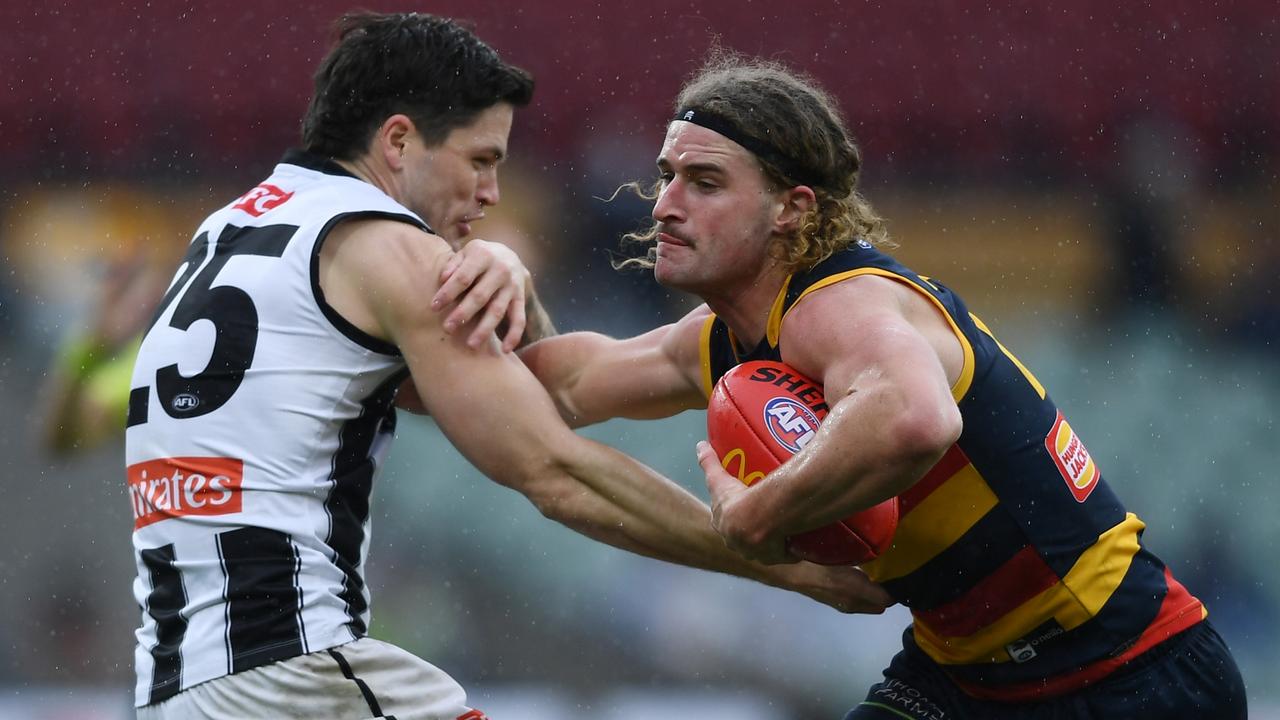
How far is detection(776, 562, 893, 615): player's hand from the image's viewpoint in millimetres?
3312

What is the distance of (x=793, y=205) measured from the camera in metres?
3.41

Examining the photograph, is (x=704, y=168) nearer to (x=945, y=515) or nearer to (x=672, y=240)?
(x=672, y=240)

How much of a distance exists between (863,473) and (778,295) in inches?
26.9

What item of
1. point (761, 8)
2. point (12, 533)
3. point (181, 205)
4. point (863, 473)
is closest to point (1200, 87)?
point (761, 8)

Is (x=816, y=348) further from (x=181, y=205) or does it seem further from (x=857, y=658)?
(x=181, y=205)

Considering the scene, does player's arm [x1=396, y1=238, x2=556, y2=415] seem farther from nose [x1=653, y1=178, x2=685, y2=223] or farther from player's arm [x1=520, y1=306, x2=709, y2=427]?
player's arm [x1=520, y1=306, x2=709, y2=427]

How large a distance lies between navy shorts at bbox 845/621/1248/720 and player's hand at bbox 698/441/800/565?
2.24 ft

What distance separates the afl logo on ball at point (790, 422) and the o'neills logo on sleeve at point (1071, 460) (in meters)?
0.57

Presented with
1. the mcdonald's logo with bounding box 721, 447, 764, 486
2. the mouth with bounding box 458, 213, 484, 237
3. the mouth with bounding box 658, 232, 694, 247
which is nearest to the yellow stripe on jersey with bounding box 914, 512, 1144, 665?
the mcdonald's logo with bounding box 721, 447, 764, 486

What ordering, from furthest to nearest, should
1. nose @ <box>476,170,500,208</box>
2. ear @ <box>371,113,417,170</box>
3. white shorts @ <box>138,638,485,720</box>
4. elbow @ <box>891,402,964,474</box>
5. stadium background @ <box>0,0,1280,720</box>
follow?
stadium background @ <box>0,0,1280,720</box>
nose @ <box>476,170,500,208</box>
ear @ <box>371,113,417,170</box>
white shorts @ <box>138,638,485,720</box>
elbow @ <box>891,402,964,474</box>

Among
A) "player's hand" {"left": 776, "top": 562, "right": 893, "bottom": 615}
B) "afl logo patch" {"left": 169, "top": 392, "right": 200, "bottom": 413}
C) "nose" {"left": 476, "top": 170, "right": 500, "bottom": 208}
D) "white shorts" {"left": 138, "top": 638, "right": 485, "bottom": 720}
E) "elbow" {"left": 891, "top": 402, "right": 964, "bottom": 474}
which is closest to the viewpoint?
"elbow" {"left": 891, "top": 402, "right": 964, "bottom": 474}

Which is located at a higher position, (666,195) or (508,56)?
(508,56)

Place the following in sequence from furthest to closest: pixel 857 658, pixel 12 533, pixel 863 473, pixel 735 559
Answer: pixel 12 533
pixel 857 658
pixel 735 559
pixel 863 473

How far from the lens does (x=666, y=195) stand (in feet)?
11.2
